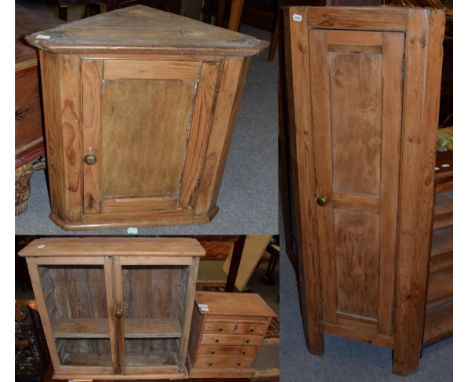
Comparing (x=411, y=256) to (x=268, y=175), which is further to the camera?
(x=268, y=175)

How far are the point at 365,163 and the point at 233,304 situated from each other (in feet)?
2.51

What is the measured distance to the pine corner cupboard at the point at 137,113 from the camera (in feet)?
7.13

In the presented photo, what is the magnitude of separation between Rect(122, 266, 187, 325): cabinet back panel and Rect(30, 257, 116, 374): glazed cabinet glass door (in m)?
0.12

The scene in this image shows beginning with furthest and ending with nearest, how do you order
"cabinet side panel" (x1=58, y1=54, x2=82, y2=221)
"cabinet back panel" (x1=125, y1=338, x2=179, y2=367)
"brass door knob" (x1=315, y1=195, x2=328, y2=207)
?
"cabinet back panel" (x1=125, y1=338, x2=179, y2=367), "brass door knob" (x1=315, y1=195, x2=328, y2=207), "cabinet side panel" (x1=58, y1=54, x2=82, y2=221)

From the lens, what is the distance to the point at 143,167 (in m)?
2.49

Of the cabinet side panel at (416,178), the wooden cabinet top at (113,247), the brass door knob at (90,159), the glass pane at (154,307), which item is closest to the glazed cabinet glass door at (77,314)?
the glass pane at (154,307)

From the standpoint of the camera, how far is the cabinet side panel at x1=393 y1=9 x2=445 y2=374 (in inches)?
80.8

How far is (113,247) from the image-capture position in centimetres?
237

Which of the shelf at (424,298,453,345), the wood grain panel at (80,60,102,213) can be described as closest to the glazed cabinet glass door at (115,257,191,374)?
the wood grain panel at (80,60,102,213)

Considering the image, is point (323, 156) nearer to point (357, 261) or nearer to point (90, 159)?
point (357, 261)

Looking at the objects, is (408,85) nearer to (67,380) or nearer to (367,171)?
(367,171)

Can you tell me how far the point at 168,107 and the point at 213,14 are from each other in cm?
129

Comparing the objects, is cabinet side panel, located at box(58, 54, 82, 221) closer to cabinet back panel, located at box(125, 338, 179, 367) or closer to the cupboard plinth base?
the cupboard plinth base

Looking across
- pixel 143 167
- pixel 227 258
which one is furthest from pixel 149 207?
pixel 227 258
